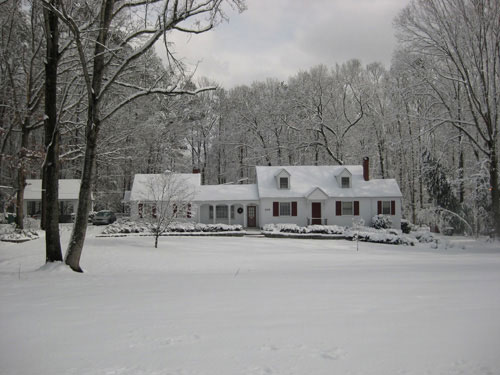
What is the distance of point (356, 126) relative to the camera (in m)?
40.0

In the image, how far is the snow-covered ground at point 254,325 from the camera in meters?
3.71

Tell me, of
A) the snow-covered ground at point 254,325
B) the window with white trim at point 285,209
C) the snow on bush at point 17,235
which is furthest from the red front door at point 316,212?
the snow-covered ground at point 254,325

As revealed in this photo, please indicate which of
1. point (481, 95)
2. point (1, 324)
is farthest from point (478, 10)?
point (1, 324)

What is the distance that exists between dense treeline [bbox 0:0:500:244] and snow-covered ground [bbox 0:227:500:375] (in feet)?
52.4

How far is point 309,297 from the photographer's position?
6387 millimetres

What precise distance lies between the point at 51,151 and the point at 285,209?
22.0 m

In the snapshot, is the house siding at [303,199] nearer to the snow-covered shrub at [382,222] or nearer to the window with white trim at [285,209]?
the window with white trim at [285,209]

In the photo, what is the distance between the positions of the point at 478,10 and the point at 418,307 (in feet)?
70.2

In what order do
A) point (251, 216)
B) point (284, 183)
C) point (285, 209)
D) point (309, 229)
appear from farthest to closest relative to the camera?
point (251, 216) < point (284, 183) < point (285, 209) < point (309, 229)

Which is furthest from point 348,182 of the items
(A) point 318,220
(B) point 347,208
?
(A) point 318,220

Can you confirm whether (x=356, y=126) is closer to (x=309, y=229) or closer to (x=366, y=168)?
(x=366, y=168)

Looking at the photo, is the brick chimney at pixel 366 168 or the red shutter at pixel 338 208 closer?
the red shutter at pixel 338 208

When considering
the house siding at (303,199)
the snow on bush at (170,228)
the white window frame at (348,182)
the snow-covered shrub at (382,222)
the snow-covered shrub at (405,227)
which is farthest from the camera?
the white window frame at (348,182)

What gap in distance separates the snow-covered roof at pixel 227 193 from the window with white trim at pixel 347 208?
23.5 feet
